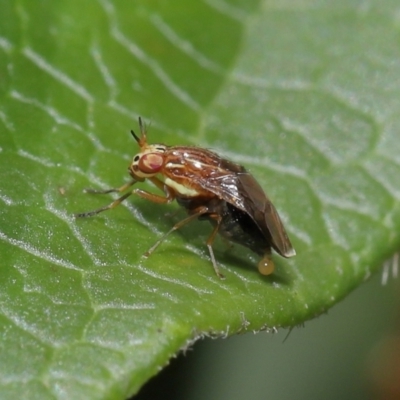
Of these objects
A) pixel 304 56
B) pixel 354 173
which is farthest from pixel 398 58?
pixel 354 173

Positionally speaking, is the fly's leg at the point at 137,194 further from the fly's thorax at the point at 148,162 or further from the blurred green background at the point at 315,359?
the blurred green background at the point at 315,359

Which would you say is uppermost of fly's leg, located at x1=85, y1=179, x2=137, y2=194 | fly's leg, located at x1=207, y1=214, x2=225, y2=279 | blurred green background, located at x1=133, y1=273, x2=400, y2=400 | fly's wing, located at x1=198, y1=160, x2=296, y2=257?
fly's wing, located at x1=198, y1=160, x2=296, y2=257

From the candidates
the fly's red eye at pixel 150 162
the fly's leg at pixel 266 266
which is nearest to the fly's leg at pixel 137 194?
the fly's red eye at pixel 150 162

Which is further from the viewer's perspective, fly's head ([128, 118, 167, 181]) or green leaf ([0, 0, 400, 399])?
fly's head ([128, 118, 167, 181])

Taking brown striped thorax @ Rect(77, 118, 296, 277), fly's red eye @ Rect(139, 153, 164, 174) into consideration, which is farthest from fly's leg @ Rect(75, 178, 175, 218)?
fly's red eye @ Rect(139, 153, 164, 174)

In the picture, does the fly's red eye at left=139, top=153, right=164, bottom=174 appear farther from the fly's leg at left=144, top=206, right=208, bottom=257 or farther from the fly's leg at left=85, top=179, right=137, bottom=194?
the fly's leg at left=144, top=206, right=208, bottom=257

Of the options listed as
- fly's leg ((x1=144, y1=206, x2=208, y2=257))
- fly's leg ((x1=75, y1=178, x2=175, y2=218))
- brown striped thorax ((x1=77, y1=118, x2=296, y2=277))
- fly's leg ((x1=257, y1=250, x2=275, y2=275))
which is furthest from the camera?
brown striped thorax ((x1=77, y1=118, x2=296, y2=277))

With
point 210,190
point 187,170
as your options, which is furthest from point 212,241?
point 187,170

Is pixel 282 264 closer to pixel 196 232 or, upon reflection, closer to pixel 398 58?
pixel 196 232

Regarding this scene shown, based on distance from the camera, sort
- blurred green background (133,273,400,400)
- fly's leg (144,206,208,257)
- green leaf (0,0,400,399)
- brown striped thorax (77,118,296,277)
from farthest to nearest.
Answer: blurred green background (133,273,400,400) < brown striped thorax (77,118,296,277) < fly's leg (144,206,208,257) < green leaf (0,0,400,399)
